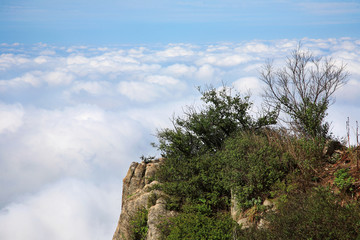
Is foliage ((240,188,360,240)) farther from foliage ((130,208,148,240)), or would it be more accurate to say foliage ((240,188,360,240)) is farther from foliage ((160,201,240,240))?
foliage ((130,208,148,240))

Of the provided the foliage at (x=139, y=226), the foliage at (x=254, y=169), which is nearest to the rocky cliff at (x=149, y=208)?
the foliage at (x=139, y=226)

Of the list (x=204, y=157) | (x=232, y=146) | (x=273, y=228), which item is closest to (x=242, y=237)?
(x=273, y=228)

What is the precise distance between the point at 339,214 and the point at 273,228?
68.8 inches

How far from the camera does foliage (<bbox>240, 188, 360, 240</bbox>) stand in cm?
771

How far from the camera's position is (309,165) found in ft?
38.3

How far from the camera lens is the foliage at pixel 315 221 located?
25.3 feet

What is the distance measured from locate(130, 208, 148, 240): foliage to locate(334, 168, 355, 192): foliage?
7.01m

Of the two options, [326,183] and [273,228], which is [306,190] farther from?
[273,228]

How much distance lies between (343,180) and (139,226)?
752 cm

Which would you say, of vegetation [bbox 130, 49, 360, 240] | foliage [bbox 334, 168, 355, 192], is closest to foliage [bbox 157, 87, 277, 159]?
vegetation [bbox 130, 49, 360, 240]

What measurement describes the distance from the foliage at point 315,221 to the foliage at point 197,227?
3.79 feet

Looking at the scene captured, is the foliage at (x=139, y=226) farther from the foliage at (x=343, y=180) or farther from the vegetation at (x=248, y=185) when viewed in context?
the foliage at (x=343, y=180)

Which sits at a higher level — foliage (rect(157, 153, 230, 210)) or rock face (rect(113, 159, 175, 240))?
foliage (rect(157, 153, 230, 210))

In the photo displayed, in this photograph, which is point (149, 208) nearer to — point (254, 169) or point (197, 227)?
point (197, 227)
